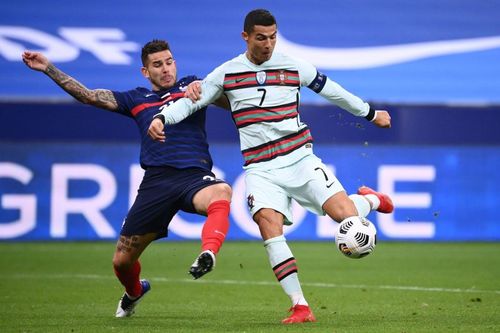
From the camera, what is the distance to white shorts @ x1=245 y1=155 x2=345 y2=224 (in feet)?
25.5

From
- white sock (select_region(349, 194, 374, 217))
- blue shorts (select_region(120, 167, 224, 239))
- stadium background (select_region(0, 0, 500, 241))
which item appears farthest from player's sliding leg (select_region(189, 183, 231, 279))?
stadium background (select_region(0, 0, 500, 241))

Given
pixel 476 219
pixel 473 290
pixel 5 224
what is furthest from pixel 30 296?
pixel 476 219

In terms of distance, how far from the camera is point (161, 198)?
8164 mm

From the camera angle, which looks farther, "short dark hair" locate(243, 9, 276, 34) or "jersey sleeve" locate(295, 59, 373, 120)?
"jersey sleeve" locate(295, 59, 373, 120)

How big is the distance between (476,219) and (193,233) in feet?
13.9

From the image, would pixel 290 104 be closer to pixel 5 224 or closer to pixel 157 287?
pixel 157 287

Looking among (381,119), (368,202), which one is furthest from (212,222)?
(381,119)

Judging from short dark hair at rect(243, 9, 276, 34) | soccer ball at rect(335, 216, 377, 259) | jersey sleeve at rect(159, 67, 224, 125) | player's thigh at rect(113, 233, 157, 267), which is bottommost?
player's thigh at rect(113, 233, 157, 267)

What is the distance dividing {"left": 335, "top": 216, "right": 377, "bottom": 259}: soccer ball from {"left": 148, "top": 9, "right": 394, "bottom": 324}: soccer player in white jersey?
0.19 metres

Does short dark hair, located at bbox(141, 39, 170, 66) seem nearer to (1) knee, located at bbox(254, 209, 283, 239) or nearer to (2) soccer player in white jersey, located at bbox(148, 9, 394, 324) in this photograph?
(2) soccer player in white jersey, located at bbox(148, 9, 394, 324)

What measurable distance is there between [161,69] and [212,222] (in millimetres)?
1498

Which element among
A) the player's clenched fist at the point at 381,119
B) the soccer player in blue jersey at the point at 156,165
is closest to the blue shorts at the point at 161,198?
the soccer player in blue jersey at the point at 156,165

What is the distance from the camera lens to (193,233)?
16.0 metres

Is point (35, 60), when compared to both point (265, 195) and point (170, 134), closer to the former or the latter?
point (170, 134)
